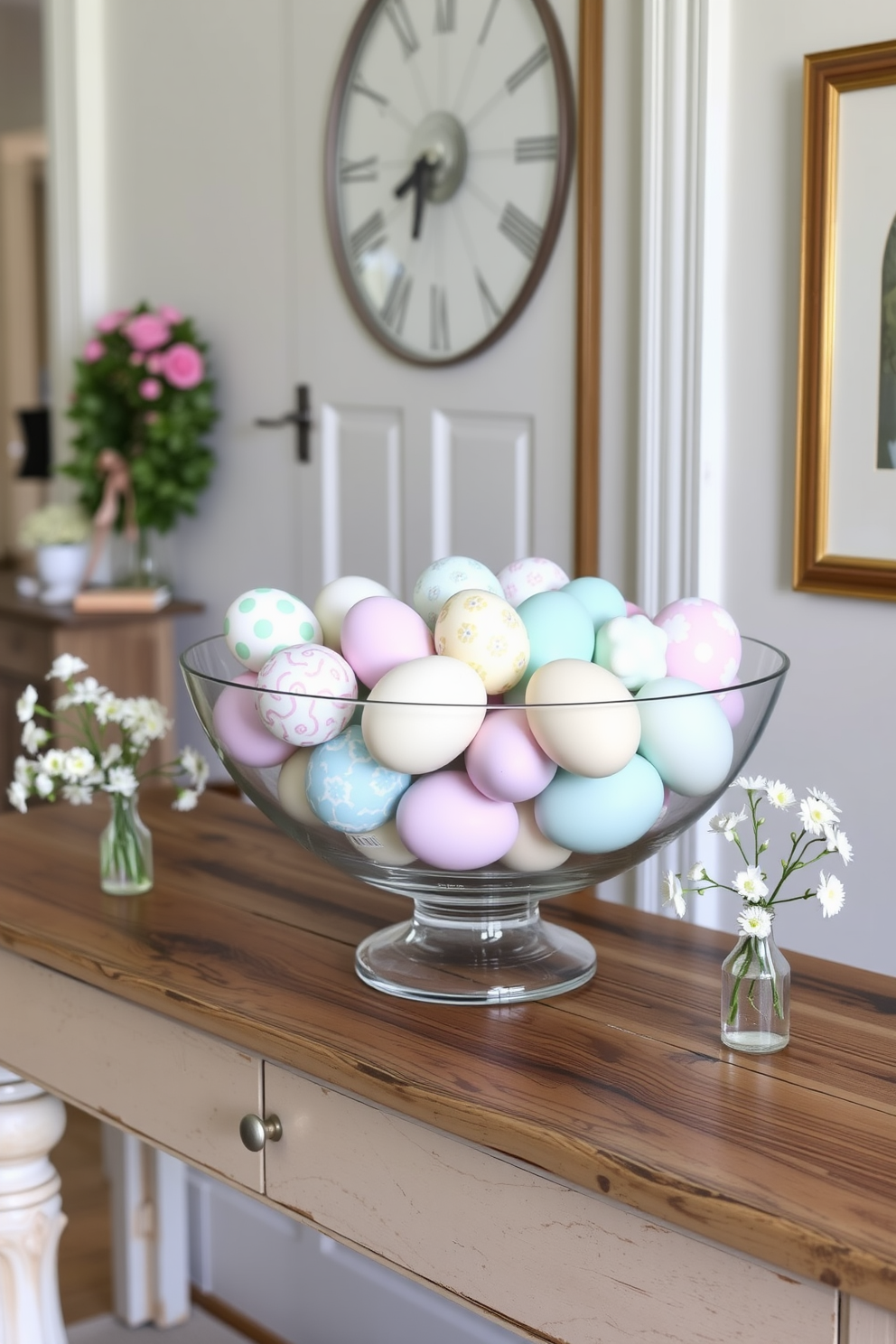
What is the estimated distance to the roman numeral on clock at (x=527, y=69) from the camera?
2.31 metres

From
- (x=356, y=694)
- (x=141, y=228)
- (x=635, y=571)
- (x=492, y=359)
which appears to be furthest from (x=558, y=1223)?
(x=141, y=228)

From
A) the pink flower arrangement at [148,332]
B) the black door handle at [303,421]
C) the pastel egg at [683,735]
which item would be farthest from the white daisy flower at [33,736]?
the pink flower arrangement at [148,332]

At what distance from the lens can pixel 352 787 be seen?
1078mm

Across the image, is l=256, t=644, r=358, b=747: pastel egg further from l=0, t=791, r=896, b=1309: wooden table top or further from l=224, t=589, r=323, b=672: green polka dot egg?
l=0, t=791, r=896, b=1309: wooden table top

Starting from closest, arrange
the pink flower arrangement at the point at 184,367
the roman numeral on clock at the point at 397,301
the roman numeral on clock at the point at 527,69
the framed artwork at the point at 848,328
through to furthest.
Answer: the framed artwork at the point at 848,328 < the roman numeral on clock at the point at 527,69 < the roman numeral on clock at the point at 397,301 < the pink flower arrangement at the point at 184,367

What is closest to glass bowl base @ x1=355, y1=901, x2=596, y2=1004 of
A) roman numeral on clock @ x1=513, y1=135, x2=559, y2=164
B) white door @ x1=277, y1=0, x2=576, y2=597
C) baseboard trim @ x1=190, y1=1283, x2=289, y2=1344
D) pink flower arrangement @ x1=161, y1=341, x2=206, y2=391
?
white door @ x1=277, y1=0, x2=576, y2=597

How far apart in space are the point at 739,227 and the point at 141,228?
5.48ft

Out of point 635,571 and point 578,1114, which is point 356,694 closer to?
point 578,1114

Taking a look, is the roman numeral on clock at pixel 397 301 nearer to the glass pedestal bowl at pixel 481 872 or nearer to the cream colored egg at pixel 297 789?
the glass pedestal bowl at pixel 481 872

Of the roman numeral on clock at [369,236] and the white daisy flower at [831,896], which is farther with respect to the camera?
the roman numeral on clock at [369,236]

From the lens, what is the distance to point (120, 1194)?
2.29m

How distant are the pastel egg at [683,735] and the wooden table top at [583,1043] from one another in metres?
0.20

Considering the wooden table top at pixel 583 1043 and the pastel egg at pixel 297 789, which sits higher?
the pastel egg at pixel 297 789

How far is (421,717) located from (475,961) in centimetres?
28
